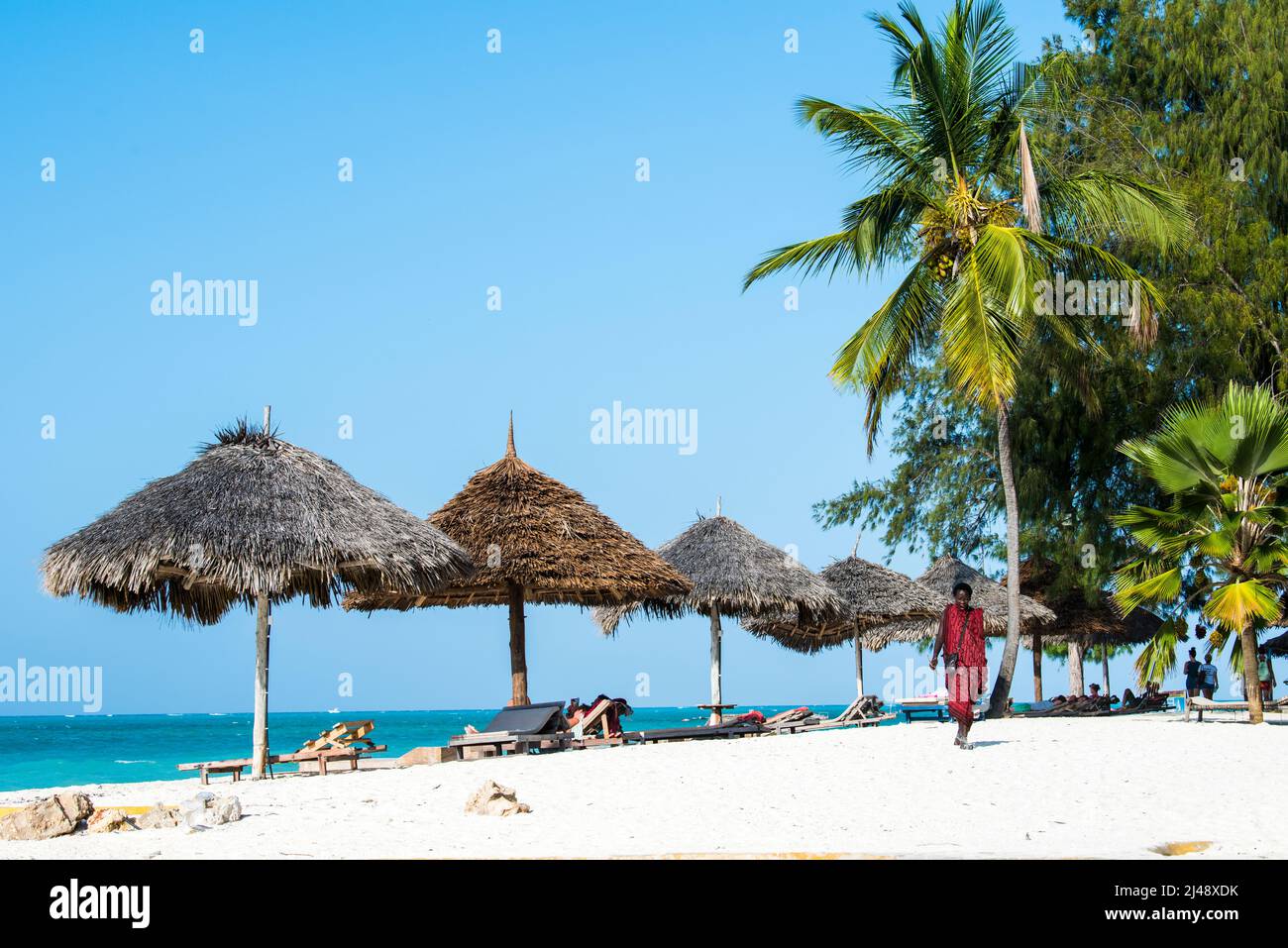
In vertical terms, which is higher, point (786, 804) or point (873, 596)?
point (873, 596)

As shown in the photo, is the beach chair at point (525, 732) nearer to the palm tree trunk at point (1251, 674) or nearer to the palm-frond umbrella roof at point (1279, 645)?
the palm tree trunk at point (1251, 674)

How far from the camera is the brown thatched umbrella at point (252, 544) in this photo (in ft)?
40.5

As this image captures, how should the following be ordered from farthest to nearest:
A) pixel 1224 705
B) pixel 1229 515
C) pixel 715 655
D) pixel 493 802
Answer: pixel 715 655, pixel 1224 705, pixel 1229 515, pixel 493 802

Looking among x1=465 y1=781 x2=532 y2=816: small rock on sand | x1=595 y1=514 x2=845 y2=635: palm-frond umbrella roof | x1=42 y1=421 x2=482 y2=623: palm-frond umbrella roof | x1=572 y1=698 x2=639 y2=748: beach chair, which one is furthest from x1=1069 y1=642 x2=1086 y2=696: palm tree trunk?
x1=465 y1=781 x2=532 y2=816: small rock on sand

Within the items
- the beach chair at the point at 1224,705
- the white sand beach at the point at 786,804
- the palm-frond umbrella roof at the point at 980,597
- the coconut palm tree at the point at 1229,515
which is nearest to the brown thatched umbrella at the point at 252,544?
the white sand beach at the point at 786,804

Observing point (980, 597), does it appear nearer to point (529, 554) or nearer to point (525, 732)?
point (529, 554)

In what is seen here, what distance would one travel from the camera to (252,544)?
12469mm

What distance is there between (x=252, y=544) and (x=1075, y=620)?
1819cm

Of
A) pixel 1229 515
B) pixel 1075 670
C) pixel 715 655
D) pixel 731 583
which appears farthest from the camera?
pixel 1075 670

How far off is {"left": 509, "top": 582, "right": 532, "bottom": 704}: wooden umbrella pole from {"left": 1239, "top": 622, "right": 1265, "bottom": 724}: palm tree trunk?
28.0 ft

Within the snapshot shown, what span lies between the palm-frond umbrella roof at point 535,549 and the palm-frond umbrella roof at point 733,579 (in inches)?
57.3

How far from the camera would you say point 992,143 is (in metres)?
16.6

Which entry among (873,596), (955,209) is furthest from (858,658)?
(955,209)
